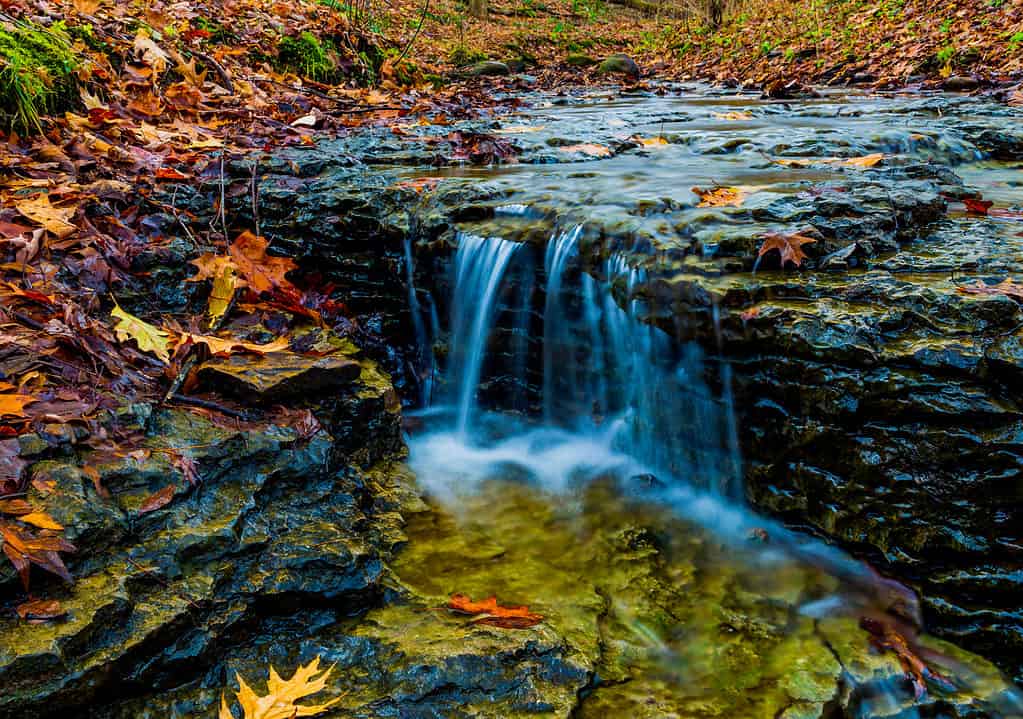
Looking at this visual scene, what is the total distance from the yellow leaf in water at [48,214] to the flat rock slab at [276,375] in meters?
1.17

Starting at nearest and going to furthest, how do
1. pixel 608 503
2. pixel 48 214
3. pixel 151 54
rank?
pixel 608 503 < pixel 48 214 < pixel 151 54

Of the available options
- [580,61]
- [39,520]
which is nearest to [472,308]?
[39,520]

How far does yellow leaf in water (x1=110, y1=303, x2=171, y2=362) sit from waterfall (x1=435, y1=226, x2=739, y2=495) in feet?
5.19

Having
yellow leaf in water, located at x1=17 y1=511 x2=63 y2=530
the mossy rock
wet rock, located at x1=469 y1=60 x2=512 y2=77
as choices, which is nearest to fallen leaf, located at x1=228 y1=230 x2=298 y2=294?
yellow leaf in water, located at x1=17 y1=511 x2=63 y2=530

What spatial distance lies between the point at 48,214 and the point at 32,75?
1722 millimetres

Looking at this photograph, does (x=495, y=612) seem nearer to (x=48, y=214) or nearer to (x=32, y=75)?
(x=48, y=214)

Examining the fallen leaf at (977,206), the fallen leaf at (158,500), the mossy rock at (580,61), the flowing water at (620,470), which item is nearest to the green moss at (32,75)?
the flowing water at (620,470)

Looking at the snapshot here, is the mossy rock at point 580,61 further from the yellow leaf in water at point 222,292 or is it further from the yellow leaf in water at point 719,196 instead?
the yellow leaf in water at point 222,292

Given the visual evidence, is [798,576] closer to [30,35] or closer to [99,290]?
[99,290]

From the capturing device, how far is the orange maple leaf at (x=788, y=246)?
3.02 meters

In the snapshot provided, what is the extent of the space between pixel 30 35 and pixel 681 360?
479 cm

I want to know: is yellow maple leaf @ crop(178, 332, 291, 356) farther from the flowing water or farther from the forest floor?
the flowing water

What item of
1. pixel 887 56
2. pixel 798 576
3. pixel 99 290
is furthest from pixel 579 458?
pixel 887 56

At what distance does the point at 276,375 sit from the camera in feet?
9.71
